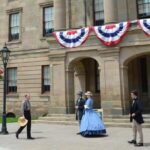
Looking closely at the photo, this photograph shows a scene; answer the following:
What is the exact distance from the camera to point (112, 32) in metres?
22.1

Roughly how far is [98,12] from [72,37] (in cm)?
475

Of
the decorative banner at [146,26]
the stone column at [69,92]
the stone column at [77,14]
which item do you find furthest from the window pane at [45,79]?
the decorative banner at [146,26]

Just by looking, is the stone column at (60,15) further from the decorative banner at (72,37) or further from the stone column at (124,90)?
the stone column at (124,90)

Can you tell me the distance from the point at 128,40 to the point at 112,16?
7.30ft

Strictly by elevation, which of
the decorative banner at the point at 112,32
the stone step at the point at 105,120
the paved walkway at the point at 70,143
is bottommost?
the paved walkway at the point at 70,143

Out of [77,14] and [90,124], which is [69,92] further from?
[90,124]

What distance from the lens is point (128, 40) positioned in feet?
71.6

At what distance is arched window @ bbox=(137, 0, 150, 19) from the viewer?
993 inches

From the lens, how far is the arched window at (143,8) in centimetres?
2522

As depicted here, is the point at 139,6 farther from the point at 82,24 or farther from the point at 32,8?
the point at 32,8

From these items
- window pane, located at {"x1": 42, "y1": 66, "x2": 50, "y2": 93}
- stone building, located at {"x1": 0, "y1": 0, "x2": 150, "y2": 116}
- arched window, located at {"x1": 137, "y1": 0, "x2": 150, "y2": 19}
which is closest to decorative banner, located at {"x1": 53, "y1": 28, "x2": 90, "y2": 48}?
stone building, located at {"x1": 0, "y1": 0, "x2": 150, "y2": 116}

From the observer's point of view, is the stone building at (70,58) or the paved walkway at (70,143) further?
the stone building at (70,58)

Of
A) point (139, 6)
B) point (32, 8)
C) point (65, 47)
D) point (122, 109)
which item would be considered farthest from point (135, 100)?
point (32, 8)

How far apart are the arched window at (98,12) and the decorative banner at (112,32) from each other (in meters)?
4.42
